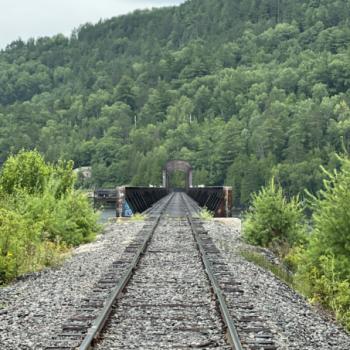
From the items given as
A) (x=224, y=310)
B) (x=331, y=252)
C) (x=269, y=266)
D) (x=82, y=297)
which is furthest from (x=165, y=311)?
(x=269, y=266)

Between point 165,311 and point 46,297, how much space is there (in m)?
2.27

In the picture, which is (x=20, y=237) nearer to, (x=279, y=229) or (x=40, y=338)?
(x=40, y=338)

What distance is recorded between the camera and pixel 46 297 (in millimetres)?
10594

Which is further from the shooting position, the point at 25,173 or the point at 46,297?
the point at 25,173

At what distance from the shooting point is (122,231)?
22.2 metres

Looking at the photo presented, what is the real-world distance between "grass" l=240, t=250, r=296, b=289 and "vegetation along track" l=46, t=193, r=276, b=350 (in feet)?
4.63

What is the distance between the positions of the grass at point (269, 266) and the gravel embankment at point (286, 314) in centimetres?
47

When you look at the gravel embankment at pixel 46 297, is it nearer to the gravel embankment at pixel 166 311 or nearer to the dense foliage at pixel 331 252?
the gravel embankment at pixel 166 311

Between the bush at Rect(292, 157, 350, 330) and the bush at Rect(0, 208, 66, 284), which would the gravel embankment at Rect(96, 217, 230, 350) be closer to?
the bush at Rect(292, 157, 350, 330)

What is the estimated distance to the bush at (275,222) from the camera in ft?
64.8

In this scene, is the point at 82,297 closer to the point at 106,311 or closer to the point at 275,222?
the point at 106,311

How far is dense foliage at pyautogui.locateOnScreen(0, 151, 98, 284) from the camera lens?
540 inches

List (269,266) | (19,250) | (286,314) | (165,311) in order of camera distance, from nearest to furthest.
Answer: (165,311) < (286,314) < (19,250) < (269,266)

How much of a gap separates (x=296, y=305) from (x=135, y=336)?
3.58 meters
